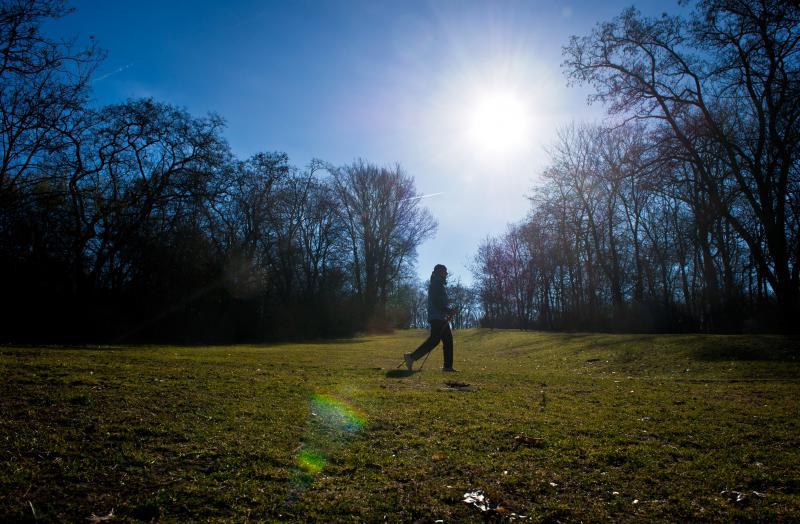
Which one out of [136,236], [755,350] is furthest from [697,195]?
[136,236]

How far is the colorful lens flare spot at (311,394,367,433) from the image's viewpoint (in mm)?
4828

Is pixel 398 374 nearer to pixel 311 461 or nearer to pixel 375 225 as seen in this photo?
pixel 311 461

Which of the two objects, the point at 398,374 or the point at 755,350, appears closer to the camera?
the point at 398,374

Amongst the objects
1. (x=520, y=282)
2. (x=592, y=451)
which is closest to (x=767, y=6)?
(x=592, y=451)

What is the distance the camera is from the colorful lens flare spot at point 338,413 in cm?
483

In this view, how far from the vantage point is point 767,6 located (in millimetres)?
16875

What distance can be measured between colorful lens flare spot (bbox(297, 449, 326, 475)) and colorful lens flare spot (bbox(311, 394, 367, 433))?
0.78 m

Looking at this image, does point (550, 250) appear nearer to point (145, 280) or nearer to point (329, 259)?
point (329, 259)

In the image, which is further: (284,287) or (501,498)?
(284,287)

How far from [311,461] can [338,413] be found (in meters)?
1.65

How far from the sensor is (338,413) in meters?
5.37

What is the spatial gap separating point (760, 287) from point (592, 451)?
41146 millimetres

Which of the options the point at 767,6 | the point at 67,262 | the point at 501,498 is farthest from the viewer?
the point at 67,262

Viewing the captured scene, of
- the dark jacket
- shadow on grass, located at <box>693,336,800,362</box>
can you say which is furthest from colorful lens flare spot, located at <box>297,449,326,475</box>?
shadow on grass, located at <box>693,336,800,362</box>
